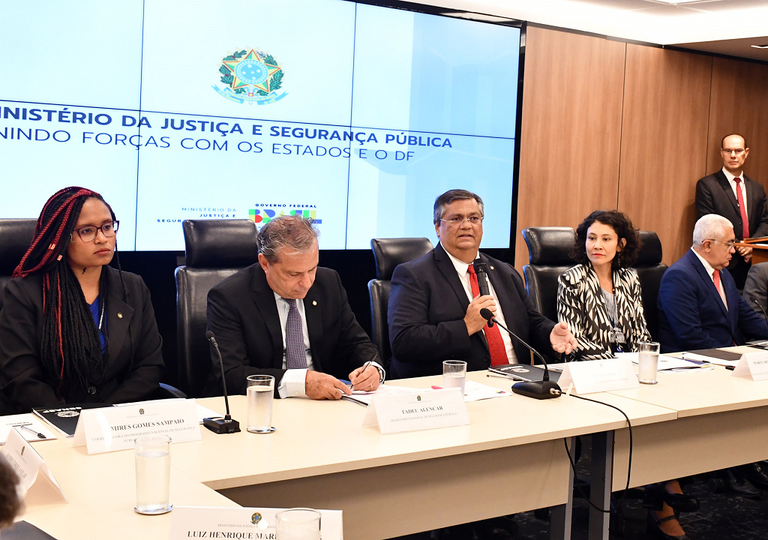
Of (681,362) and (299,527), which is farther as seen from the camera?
(681,362)

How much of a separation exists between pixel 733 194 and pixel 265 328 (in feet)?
15.8

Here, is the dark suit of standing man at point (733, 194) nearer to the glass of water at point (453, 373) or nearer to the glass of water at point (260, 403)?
the glass of water at point (453, 373)

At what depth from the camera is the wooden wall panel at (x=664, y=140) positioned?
6176 millimetres

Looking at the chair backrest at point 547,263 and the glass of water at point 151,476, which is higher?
the chair backrest at point 547,263

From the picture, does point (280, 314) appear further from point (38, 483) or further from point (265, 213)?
point (265, 213)

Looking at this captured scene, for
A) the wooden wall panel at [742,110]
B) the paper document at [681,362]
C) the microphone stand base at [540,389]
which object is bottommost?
the microphone stand base at [540,389]

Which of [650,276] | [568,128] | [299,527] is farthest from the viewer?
[568,128]

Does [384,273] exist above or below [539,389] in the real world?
above

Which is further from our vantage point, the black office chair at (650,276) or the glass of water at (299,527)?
the black office chair at (650,276)

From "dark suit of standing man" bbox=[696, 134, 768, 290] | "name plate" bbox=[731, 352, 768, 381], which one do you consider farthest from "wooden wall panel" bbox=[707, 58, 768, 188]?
"name plate" bbox=[731, 352, 768, 381]

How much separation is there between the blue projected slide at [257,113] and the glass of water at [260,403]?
7.44ft

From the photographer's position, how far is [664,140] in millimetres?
6348

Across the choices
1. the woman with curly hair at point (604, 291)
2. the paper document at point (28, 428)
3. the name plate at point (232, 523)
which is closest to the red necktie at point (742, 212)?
the woman with curly hair at point (604, 291)

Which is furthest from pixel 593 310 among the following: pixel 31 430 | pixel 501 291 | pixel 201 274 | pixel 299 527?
pixel 299 527
